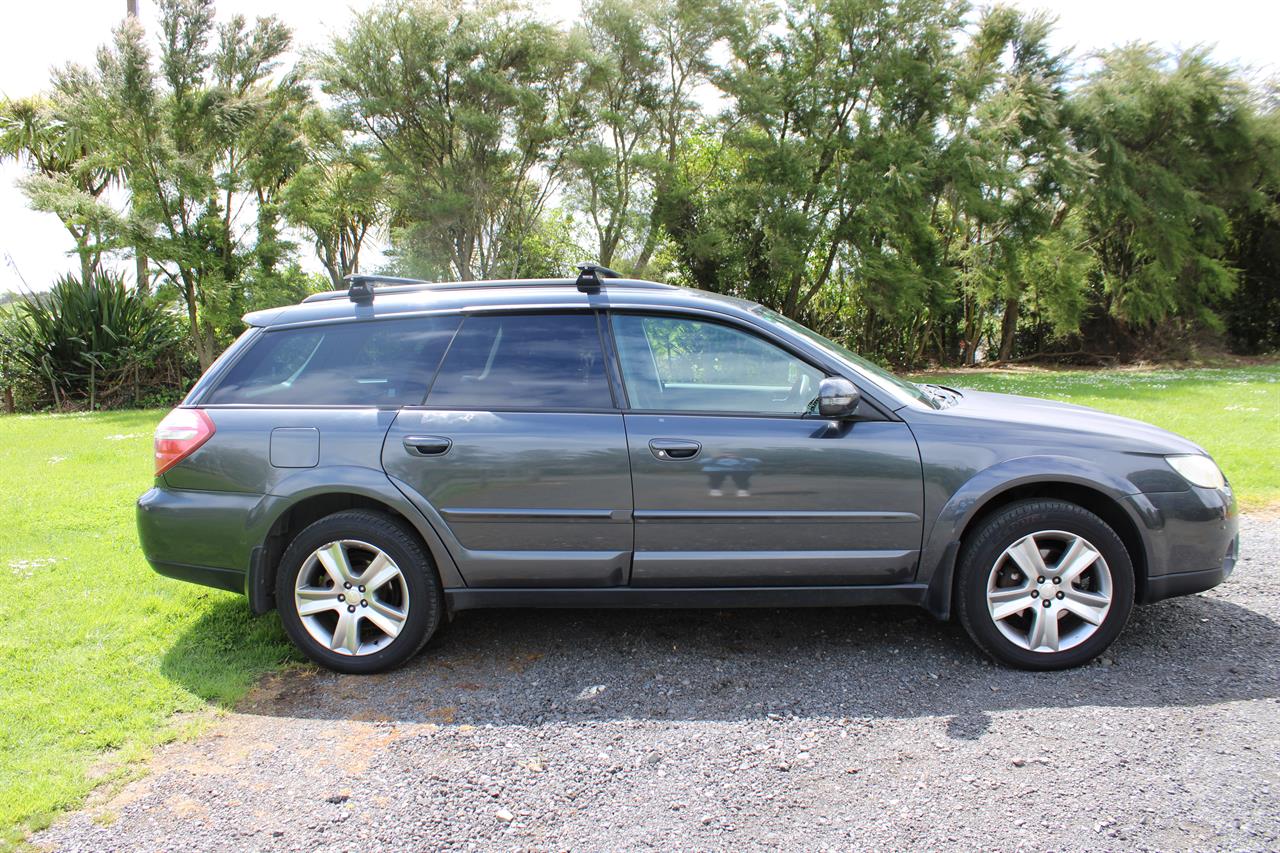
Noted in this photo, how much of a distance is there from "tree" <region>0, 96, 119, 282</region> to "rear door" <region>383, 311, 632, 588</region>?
15.2 metres

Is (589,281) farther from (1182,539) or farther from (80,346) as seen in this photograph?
(80,346)

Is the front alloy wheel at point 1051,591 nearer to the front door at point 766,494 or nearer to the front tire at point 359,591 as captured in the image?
the front door at point 766,494

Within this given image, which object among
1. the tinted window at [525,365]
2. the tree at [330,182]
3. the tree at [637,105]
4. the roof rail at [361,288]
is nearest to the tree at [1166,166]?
the tree at [637,105]

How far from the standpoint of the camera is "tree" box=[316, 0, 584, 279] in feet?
51.4

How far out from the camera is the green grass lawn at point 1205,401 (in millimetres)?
7352

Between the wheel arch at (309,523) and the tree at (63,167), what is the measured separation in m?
14.8

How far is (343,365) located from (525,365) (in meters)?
0.86

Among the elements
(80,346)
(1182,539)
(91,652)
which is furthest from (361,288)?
(80,346)

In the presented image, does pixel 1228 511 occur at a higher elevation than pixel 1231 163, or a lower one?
lower

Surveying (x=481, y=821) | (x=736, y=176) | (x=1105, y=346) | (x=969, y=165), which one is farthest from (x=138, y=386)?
(x=1105, y=346)

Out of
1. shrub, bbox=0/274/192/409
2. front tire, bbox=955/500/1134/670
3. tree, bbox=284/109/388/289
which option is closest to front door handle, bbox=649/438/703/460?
front tire, bbox=955/500/1134/670

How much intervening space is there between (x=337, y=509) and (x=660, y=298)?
5.83ft

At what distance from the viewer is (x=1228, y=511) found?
143 inches

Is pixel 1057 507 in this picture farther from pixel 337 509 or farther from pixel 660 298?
pixel 337 509
